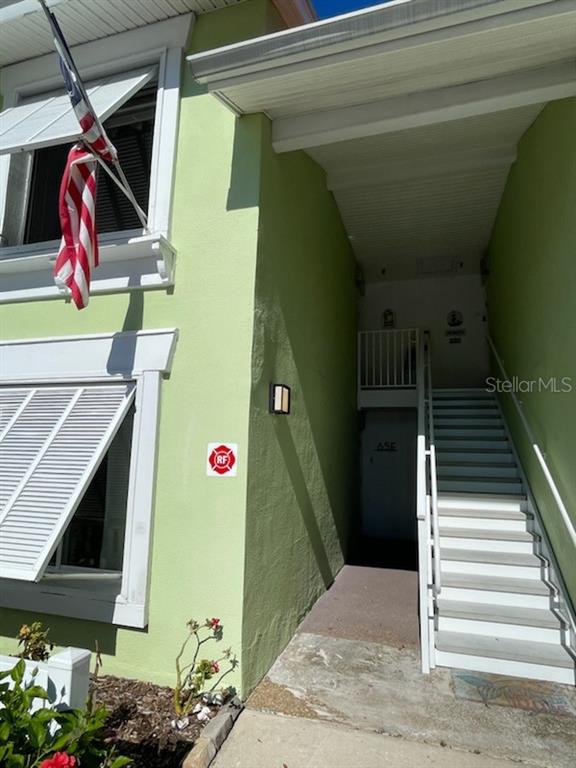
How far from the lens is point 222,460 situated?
131 inches

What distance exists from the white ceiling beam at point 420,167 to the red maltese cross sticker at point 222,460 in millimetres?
4042

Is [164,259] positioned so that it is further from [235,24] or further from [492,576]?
[492,576]

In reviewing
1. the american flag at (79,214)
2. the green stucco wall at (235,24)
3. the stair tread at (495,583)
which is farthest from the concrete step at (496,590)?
the green stucco wall at (235,24)

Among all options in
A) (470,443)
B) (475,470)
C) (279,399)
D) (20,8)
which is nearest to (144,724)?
(279,399)

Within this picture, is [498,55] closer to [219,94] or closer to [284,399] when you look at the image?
[219,94]

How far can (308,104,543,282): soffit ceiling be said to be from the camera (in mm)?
5180

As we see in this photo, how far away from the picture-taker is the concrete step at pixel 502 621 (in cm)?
377

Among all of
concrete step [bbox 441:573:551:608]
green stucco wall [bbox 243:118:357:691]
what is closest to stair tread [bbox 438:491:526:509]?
concrete step [bbox 441:573:551:608]

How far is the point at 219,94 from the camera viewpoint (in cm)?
355

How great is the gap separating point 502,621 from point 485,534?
973 mm

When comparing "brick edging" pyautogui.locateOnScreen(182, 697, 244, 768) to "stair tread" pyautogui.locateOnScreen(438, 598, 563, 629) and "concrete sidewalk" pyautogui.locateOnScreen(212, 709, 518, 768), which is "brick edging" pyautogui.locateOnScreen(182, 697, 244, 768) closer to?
"concrete sidewalk" pyautogui.locateOnScreen(212, 709, 518, 768)

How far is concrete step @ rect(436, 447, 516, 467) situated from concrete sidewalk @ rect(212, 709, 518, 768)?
11.8 ft

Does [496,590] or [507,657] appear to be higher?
[496,590]

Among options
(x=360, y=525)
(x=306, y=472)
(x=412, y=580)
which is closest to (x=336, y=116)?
(x=306, y=472)
